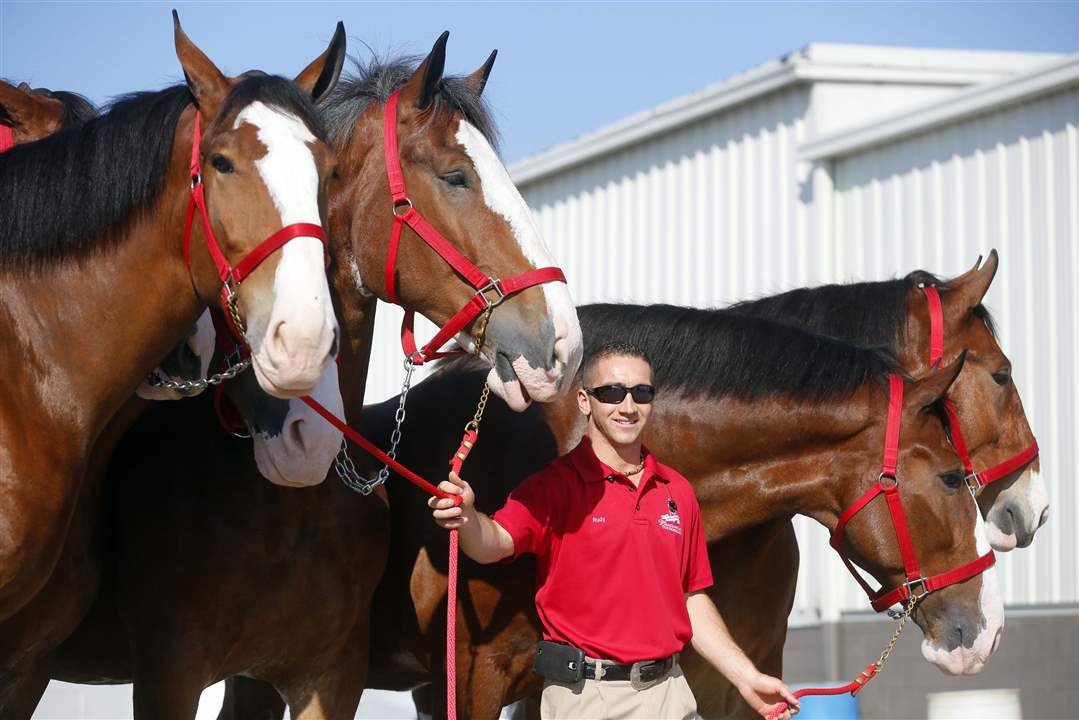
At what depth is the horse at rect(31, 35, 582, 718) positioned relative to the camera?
3.65 m

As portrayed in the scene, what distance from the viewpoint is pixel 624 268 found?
11.8 meters

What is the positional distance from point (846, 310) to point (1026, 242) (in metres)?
3.93

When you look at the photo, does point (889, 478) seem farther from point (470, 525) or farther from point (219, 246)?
point (219, 246)

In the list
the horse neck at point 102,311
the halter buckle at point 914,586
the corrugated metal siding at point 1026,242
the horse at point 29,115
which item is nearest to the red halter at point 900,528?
the halter buckle at point 914,586

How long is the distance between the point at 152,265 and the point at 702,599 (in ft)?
5.73

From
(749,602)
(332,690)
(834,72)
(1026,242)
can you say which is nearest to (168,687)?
(332,690)

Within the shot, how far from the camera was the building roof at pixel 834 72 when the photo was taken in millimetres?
10141

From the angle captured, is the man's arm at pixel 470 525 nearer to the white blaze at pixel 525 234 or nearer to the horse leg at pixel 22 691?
the white blaze at pixel 525 234

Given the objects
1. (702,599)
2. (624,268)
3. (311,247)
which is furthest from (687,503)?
(624,268)

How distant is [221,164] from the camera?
315cm

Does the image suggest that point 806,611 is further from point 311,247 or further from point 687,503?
point 311,247

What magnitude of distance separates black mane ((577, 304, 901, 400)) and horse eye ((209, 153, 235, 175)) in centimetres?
165

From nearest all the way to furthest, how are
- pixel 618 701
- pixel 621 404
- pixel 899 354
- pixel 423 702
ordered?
pixel 618 701 → pixel 621 404 → pixel 423 702 → pixel 899 354

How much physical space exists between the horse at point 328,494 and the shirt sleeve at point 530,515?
0.26 metres
